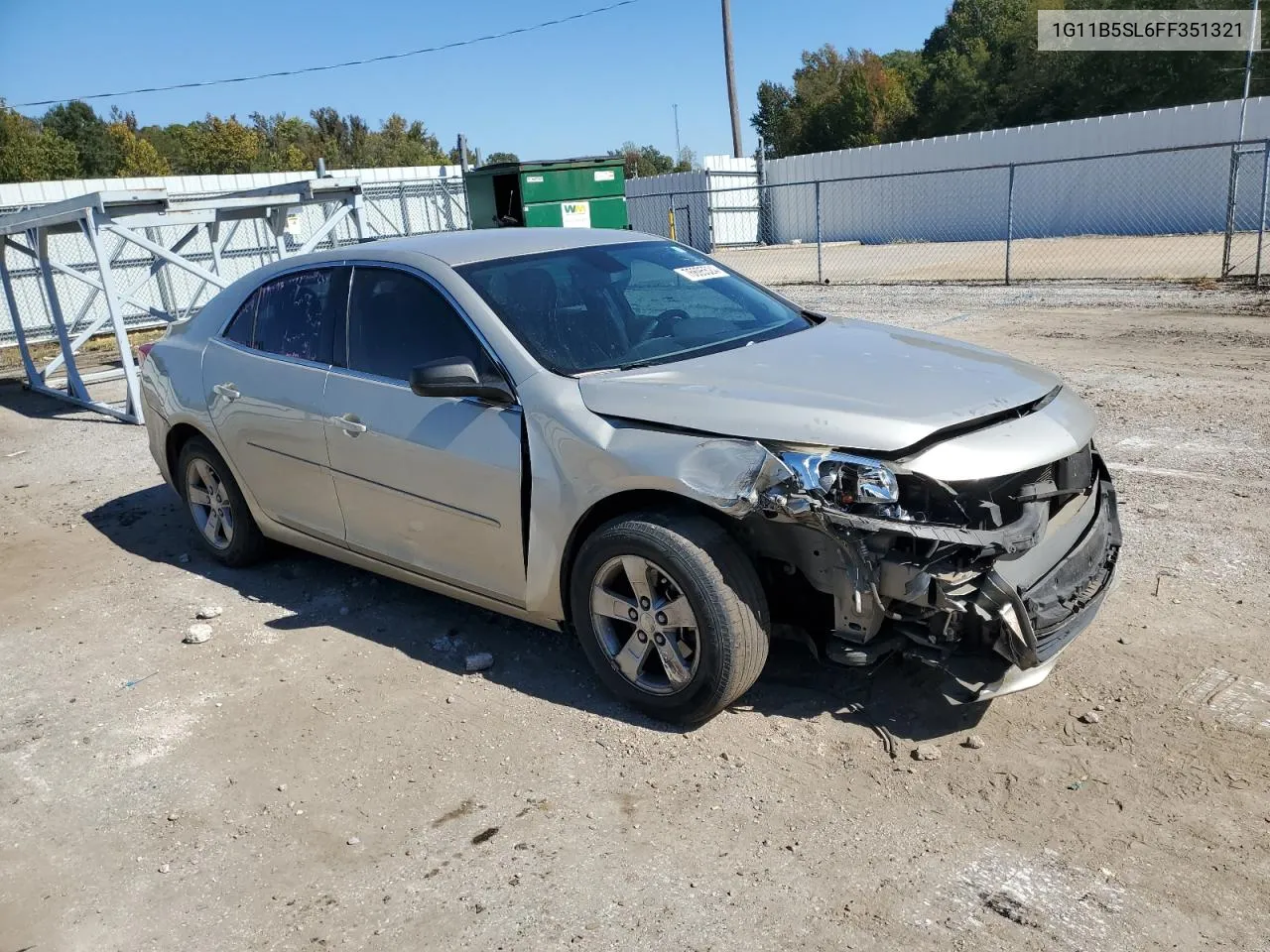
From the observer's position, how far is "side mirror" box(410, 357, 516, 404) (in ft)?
12.5

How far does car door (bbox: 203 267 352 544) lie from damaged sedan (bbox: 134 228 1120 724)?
2cm

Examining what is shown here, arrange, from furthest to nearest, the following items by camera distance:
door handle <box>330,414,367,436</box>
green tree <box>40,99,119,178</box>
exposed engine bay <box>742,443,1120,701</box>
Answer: green tree <box>40,99,119,178</box>, door handle <box>330,414,367,436</box>, exposed engine bay <box>742,443,1120,701</box>

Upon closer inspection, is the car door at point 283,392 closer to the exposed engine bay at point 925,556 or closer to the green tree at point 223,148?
the exposed engine bay at point 925,556

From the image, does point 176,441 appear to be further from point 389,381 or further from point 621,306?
point 621,306

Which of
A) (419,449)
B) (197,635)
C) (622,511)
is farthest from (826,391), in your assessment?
(197,635)

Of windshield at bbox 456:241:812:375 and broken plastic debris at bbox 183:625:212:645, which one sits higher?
windshield at bbox 456:241:812:375

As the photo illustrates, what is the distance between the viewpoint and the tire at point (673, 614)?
3.37m

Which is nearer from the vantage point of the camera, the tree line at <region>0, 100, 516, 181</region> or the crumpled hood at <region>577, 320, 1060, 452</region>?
the crumpled hood at <region>577, 320, 1060, 452</region>

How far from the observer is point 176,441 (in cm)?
582

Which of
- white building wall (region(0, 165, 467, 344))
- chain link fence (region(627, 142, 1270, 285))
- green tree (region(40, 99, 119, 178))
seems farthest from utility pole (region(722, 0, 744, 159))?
green tree (region(40, 99, 119, 178))

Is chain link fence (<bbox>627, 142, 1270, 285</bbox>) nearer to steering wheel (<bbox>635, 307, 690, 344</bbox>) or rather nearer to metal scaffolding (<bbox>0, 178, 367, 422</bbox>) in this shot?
metal scaffolding (<bbox>0, 178, 367, 422</bbox>)

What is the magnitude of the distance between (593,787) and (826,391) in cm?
154

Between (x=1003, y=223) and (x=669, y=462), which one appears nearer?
(x=669, y=462)

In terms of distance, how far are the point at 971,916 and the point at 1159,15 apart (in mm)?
41051
